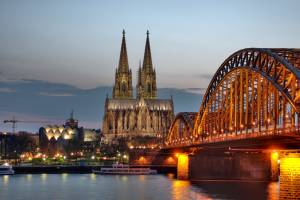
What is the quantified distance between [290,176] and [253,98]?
18527mm

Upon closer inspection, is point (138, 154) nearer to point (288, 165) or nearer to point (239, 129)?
point (239, 129)

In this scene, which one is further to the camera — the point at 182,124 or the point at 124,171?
the point at 124,171

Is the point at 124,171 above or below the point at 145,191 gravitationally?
above

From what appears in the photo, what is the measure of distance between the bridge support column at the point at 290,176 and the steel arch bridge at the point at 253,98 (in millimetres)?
3105

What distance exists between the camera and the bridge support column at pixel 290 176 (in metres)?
60.7

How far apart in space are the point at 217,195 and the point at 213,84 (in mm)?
19282

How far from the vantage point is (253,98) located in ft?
257

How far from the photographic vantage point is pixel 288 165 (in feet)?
205

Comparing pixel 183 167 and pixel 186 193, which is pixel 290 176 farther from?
pixel 183 167

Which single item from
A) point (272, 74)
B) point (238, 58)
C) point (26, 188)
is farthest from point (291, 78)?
point (26, 188)

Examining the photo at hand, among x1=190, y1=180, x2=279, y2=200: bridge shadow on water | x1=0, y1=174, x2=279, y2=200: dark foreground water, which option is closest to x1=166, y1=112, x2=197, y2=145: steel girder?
x1=190, y1=180, x2=279, y2=200: bridge shadow on water

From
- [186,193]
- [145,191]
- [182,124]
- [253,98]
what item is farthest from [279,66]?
[182,124]

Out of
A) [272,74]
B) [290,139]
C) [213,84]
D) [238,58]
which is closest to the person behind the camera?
[290,139]

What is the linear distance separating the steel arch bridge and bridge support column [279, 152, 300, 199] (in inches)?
122
